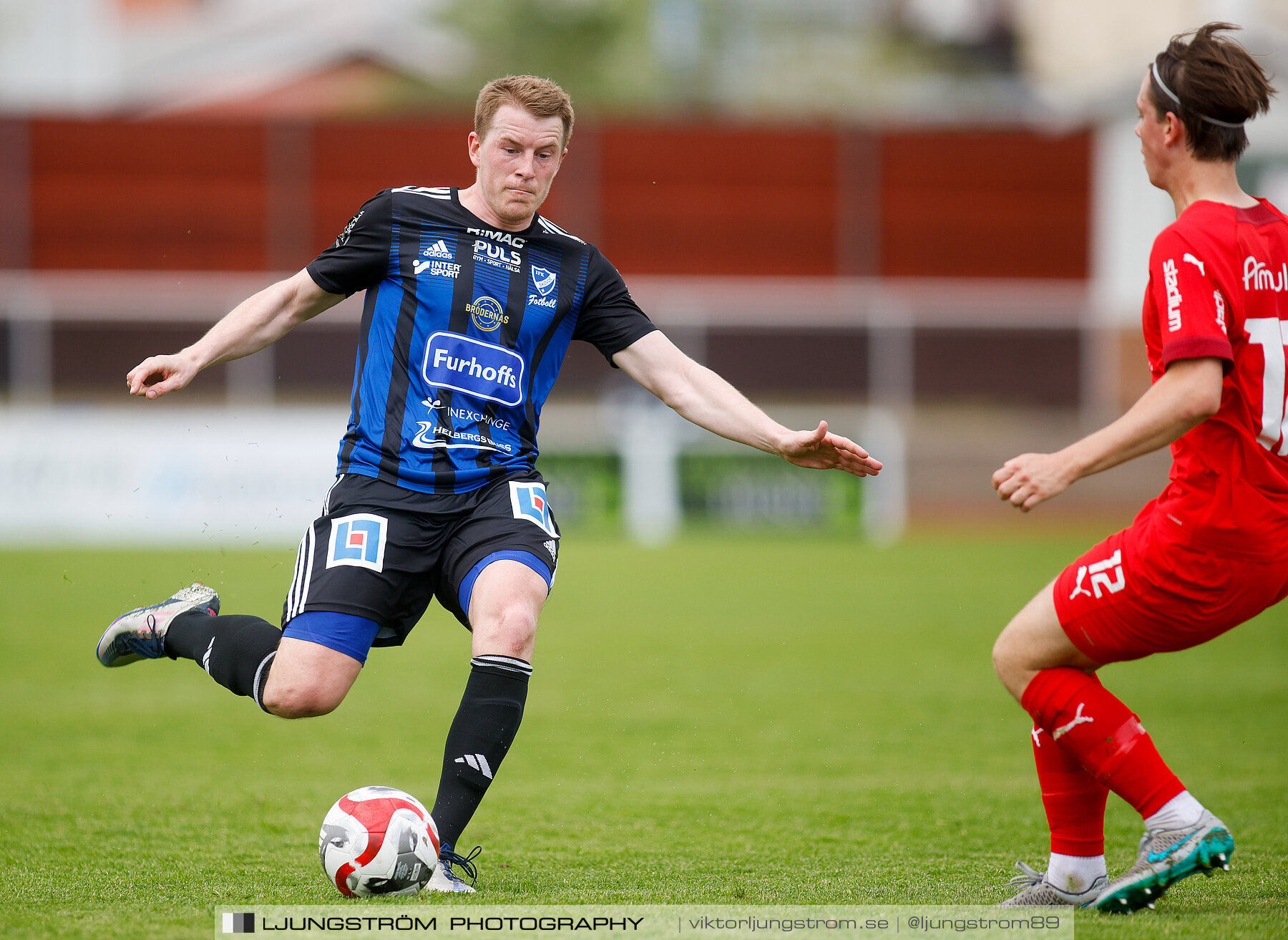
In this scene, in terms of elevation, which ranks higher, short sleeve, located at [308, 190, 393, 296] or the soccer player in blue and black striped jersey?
short sleeve, located at [308, 190, 393, 296]

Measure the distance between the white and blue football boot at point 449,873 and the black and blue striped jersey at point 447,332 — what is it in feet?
3.52

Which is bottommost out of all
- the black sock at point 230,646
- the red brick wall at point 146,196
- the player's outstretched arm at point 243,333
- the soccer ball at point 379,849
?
the soccer ball at point 379,849

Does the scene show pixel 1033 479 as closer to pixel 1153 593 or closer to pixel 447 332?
pixel 1153 593

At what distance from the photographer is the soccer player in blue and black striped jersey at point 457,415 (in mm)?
4102

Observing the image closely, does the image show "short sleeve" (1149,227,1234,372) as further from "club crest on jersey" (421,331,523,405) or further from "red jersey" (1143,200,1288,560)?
"club crest on jersey" (421,331,523,405)

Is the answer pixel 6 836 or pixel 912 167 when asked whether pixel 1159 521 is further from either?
pixel 912 167

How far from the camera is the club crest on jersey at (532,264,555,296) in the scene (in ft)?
14.4

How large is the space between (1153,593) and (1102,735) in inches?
16.7

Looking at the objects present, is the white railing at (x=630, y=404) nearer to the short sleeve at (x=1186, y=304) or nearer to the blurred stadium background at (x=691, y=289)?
the blurred stadium background at (x=691, y=289)

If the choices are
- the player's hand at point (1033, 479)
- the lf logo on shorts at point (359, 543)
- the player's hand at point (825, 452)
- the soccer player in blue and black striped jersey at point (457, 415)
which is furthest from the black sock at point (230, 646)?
the player's hand at point (1033, 479)

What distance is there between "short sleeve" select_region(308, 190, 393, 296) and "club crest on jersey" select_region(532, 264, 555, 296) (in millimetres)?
456

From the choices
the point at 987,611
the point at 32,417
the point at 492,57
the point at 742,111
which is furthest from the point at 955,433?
the point at 492,57

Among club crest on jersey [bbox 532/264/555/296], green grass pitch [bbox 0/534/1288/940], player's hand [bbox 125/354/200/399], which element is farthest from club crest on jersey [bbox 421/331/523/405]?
green grass pitch [bbox 0/534/1288/940]

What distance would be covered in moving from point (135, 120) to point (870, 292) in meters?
12.6
